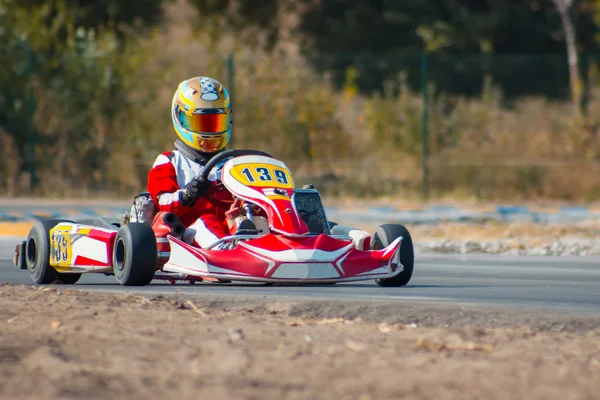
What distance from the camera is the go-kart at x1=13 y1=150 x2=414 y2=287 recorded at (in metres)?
8.69

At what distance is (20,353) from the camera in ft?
19.4

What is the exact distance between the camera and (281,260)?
8.59m

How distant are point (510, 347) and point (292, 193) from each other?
325 centimetres

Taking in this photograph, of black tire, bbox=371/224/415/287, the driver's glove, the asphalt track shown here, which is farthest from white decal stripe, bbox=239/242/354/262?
the driver's glove

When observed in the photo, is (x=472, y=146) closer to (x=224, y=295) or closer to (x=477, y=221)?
(x=477, y=221)

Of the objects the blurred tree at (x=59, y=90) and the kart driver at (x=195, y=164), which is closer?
the kart driver at (x=195, y=164)

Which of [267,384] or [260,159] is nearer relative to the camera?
[267,384]

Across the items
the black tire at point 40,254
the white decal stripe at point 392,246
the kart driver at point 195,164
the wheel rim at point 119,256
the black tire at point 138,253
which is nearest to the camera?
the black tire at point 138,253

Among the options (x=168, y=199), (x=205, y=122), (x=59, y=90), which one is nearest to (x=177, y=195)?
(x=168, y=199)

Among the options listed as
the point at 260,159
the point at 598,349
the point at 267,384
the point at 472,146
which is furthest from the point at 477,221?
the point at 267,384

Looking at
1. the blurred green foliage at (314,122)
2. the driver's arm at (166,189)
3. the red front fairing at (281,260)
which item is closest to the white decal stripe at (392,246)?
the red front fairing at (281,260)

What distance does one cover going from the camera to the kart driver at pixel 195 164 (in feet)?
31.1

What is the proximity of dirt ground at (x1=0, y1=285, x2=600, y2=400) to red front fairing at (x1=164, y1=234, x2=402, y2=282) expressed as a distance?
18.8 inches

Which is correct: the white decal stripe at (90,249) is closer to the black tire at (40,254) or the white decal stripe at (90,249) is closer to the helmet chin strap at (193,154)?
the black tire at (40,254)
